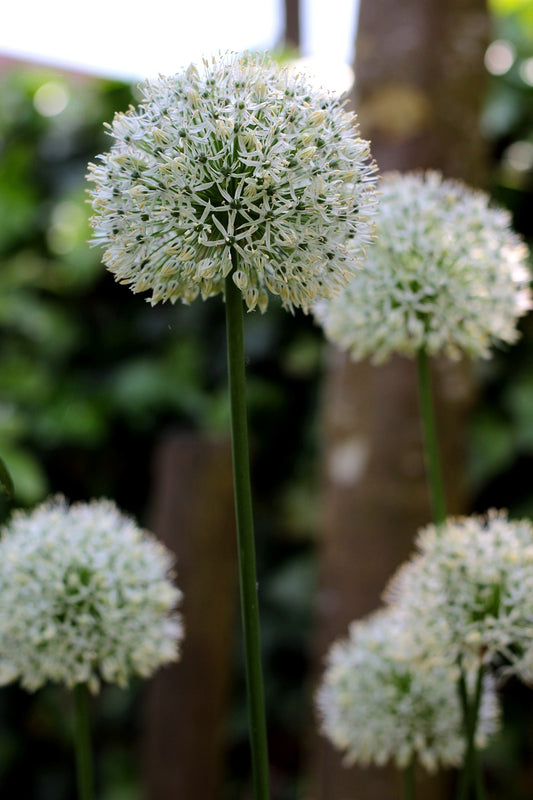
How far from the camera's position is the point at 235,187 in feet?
1.78

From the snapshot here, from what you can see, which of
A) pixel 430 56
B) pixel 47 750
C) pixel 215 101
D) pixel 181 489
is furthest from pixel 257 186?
pixel 47 750

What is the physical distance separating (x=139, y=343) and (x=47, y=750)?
1.54m

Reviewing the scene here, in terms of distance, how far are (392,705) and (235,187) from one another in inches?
20.0

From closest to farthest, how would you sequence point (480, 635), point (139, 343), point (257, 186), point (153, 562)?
point (257, 186) < point (480, 635) < point (153, 562) < point (139, 343)

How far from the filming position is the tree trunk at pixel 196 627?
78.2 inches

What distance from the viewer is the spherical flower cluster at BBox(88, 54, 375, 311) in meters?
0.53

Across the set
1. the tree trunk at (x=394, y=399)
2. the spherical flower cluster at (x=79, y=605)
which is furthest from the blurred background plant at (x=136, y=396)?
the spherical flower cluster at (x=79, y=605)

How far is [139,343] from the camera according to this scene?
3.39 meters

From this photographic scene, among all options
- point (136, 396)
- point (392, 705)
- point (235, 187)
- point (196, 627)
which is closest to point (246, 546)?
point (235, 187)

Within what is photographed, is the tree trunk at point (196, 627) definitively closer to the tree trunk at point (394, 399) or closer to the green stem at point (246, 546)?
the tree trunk at point (394, 399)

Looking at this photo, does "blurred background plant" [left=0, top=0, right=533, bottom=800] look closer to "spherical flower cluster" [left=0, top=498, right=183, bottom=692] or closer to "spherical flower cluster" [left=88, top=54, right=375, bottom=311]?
"spherical flower cluster" [left=0, top=498, right=183, bottom=692]

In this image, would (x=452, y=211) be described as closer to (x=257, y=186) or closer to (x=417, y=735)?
(x=257, y=186)

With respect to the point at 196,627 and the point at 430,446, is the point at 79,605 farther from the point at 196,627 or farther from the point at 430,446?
the point at 196,627

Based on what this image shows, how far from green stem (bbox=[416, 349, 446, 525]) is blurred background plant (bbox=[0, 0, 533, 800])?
182cm
